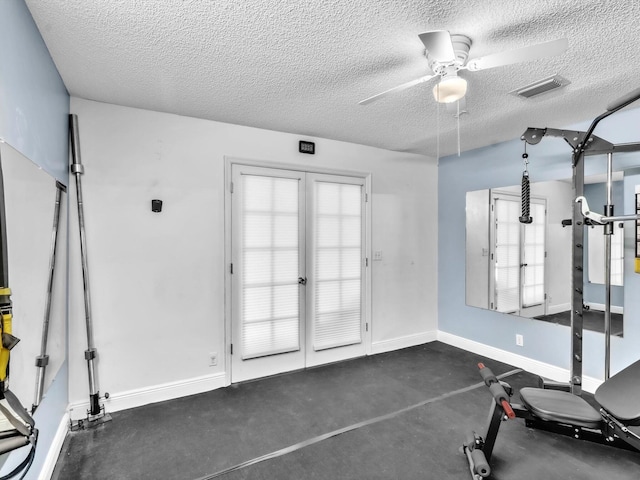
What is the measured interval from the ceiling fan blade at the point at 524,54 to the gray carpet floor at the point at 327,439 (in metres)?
2.26

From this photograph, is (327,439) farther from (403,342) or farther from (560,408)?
(403,342)

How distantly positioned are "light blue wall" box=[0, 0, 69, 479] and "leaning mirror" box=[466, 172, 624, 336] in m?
3.47

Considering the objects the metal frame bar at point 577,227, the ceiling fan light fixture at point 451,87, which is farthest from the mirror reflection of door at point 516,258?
the ceiling fan light fixture at point 451,87

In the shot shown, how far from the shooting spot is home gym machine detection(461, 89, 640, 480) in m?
1.68

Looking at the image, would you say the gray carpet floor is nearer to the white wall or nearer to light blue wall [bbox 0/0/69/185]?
the white wall

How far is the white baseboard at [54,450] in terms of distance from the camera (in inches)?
72.5

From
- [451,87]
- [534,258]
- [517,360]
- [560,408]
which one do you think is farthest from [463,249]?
[451,87]

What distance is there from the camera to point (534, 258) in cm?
338

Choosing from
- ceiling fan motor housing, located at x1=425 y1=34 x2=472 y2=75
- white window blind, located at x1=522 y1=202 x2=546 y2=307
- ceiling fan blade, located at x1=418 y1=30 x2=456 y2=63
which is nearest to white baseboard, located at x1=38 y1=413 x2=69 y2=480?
ceiling fan blade, located at x1=418 y1=30 x2=456 y2=63

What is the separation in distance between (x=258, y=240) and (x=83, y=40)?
192 cm

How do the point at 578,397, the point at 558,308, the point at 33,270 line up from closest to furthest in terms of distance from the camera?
the point at 33,270 < the point at 578,397 < the point at 558,308

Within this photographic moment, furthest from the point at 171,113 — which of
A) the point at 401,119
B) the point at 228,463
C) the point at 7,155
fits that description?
the point at 228,463

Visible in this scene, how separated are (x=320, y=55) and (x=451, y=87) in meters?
0.77

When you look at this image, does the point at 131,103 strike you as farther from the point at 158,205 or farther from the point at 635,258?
the point at 635,258
